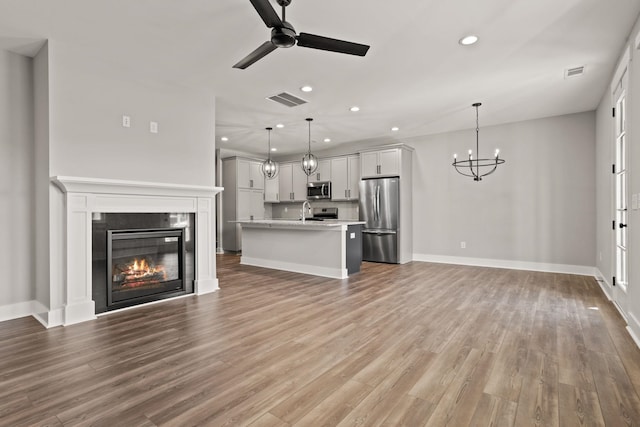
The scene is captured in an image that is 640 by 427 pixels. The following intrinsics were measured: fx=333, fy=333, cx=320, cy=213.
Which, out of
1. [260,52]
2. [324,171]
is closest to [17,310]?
[260,52]

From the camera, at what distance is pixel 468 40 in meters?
3.19

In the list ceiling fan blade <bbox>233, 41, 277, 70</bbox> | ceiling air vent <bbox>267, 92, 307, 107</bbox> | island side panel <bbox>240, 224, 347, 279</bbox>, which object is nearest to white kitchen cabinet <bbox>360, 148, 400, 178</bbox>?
island side panel <bbox>240, 224, 347, 279</bbox>

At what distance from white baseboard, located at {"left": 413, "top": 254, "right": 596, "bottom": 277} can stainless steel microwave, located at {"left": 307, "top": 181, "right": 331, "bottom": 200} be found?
261cm

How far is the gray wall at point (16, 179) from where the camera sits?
337 cm

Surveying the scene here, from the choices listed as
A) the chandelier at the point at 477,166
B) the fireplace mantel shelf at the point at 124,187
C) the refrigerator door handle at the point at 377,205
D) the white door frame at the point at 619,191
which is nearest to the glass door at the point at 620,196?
the white door frame at the point at 619,191

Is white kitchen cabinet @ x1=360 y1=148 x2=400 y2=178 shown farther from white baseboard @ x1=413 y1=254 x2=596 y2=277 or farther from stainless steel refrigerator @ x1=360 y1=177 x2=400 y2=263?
white baseboard @ x1=413 y1=254 x2=596 y2=277

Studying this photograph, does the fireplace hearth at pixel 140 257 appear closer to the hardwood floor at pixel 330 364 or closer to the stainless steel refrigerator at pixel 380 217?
the hardwood floor at pixel 330 364

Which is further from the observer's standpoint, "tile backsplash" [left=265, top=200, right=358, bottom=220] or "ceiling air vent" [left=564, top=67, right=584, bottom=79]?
"tile backsplash" [left=265, top=200, right=358, bottom=220]

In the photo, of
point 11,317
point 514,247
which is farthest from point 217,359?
point 514,247

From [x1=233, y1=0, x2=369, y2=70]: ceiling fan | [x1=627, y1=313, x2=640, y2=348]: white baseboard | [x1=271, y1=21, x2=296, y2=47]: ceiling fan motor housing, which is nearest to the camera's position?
[x1=233, y1=0, x2=369, y2=70]: ceiling fan

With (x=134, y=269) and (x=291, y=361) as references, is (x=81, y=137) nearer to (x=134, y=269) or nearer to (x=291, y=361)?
(x=134, y=269)

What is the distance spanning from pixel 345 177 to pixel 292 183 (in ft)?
5.84

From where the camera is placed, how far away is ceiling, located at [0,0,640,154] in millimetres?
2734

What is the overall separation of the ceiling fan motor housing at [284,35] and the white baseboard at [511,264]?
5.69 metres
